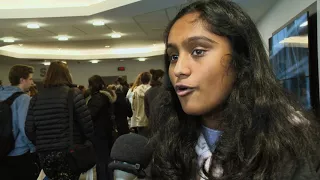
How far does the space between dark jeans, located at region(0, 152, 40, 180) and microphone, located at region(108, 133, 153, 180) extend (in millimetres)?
2473

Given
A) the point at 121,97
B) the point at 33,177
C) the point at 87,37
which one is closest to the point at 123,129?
the point at 121,97

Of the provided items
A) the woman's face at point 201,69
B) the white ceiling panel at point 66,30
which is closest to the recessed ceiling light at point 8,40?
the white ceiling panel at point 66,30

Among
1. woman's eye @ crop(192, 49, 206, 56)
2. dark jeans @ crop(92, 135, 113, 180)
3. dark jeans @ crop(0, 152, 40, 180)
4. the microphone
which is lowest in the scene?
dark jeans @ crop(92, 135, 113, 180)

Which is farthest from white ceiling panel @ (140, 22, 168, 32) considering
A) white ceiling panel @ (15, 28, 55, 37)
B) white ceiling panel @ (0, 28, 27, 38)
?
white ceiling panel @ (0, 28, 27, 38)

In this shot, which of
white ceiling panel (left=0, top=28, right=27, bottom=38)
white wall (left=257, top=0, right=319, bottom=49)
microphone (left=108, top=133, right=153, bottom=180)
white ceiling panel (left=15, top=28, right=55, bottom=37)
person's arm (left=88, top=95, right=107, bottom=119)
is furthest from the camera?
white ceiling panel (left=15, top=28, right=55, bottom=37)

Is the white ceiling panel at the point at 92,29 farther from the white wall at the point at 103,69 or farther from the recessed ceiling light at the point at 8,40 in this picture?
the white wall at the point at 103,69

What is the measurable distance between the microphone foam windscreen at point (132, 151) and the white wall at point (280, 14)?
2.70 m

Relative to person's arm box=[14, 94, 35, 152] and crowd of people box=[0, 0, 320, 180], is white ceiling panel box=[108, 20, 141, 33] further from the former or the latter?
crowd of people box=[0, 0, 320, 180]

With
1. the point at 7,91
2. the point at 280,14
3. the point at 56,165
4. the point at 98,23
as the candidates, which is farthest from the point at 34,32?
the point at 280,14

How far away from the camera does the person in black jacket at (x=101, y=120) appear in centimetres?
439

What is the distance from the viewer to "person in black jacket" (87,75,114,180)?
4.39m

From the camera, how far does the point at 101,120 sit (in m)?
4.48

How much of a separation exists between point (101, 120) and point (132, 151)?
3649 millimetres

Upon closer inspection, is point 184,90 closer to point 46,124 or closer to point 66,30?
point 46,124
